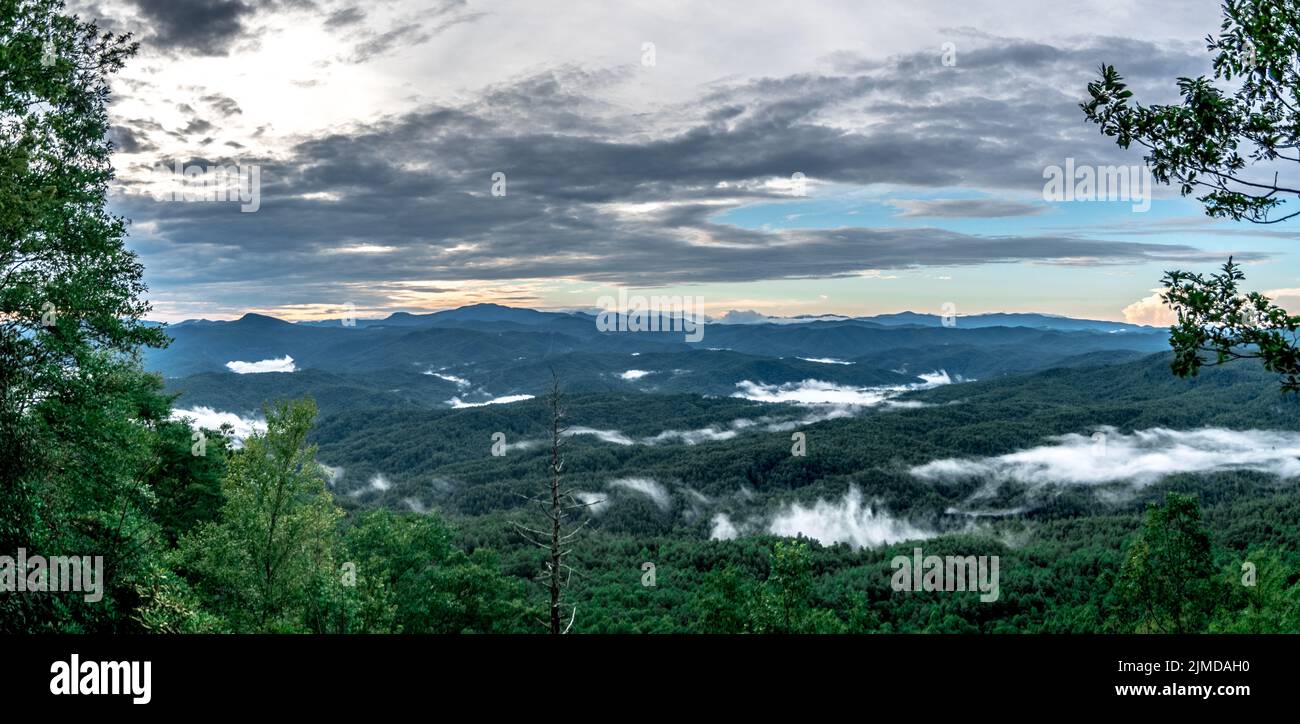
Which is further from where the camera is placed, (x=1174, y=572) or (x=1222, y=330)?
(x=1174, y=572)

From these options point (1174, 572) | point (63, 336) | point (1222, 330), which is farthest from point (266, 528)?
point (1174, 572)

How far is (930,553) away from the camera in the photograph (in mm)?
162875

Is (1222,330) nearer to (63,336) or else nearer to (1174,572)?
(63,336)

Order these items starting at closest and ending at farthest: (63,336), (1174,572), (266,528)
Answer: (63,336)
(266,528)
(1174,572)

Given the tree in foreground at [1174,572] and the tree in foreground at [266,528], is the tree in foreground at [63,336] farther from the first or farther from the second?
the tree in foreground at [1174,572]

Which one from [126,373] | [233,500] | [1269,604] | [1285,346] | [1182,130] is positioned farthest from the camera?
[1269,604]

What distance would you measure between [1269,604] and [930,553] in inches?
5392

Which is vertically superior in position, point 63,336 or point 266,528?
point 63,336

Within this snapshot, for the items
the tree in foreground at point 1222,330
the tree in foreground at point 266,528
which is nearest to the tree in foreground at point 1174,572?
the tree in foreground at point 1222,330

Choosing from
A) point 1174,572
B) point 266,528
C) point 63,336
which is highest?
point 63,336

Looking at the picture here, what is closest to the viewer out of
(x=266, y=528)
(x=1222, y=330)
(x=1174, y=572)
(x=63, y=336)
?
(x=1222, y=330)
